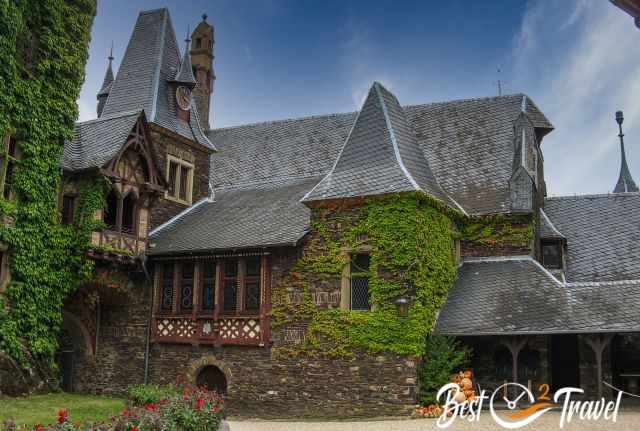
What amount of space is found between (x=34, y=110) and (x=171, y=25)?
34.4 ft

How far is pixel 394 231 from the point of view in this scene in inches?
770

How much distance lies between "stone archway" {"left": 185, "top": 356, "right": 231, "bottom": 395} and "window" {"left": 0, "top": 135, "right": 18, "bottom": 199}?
270 inches

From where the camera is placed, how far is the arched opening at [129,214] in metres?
22.5

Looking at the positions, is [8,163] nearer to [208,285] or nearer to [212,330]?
[208,285]

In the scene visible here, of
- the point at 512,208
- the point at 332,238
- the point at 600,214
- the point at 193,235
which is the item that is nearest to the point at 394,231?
the point at 332,238

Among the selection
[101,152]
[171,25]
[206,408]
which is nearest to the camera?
[206,408]

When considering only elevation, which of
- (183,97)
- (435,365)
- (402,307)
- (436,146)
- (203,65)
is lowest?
(435,365)

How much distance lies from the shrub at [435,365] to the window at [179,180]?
33.7 feet

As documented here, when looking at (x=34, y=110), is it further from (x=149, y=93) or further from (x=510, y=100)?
(x=510, y=100)

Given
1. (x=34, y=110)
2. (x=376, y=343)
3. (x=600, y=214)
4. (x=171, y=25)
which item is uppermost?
(x=171, y=25)

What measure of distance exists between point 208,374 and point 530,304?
9.17 metres

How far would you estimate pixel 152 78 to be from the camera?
26516mm

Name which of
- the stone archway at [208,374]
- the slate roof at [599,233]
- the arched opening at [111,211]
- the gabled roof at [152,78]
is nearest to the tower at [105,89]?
the gabled roof at [152,78]

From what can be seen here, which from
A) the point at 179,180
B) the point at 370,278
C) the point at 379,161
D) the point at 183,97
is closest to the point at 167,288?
the point at 179,180
